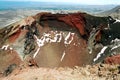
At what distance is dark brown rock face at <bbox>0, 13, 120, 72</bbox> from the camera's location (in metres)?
30.1

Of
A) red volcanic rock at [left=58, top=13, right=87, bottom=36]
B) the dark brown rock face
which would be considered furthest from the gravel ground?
red volcanic rock at [left=58, top=13, right=87, bottom=36]

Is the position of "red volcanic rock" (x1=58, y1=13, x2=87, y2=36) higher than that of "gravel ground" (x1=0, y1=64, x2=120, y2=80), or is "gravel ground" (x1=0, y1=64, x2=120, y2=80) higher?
"red volcanic rock" (x1=58, y1=13, x2=87, y2=36)

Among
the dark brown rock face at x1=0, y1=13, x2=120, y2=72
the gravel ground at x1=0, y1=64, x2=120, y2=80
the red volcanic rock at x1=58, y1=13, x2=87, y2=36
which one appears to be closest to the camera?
the gravel ground at x1=0, y1=64, x2=120, y2=80

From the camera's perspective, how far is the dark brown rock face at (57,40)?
30078 mm

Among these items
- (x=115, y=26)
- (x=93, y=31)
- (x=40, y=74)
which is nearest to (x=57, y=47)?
(x=93, y=31)

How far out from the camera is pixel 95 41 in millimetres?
31281

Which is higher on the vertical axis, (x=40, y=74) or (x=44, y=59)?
(x=40, y=74)

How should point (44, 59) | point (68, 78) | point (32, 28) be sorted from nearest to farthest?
point (68, 78) < point (44, 59) < point (32, 28)

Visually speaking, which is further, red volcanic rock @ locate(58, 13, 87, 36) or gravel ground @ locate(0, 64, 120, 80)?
red volcanic rock @ locate(58, 13, 87, 36)

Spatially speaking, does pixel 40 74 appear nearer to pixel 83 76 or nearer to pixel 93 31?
pixel 83 76

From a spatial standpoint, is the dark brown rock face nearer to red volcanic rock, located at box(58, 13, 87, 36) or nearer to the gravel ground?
red volcanic rock, located at box(58, 13, 87, 36)

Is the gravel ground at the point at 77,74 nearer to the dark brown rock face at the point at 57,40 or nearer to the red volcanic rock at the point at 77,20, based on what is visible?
the dark brown rock face at the point at 57,40

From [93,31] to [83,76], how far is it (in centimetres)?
1529

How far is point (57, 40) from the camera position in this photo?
3284cm
